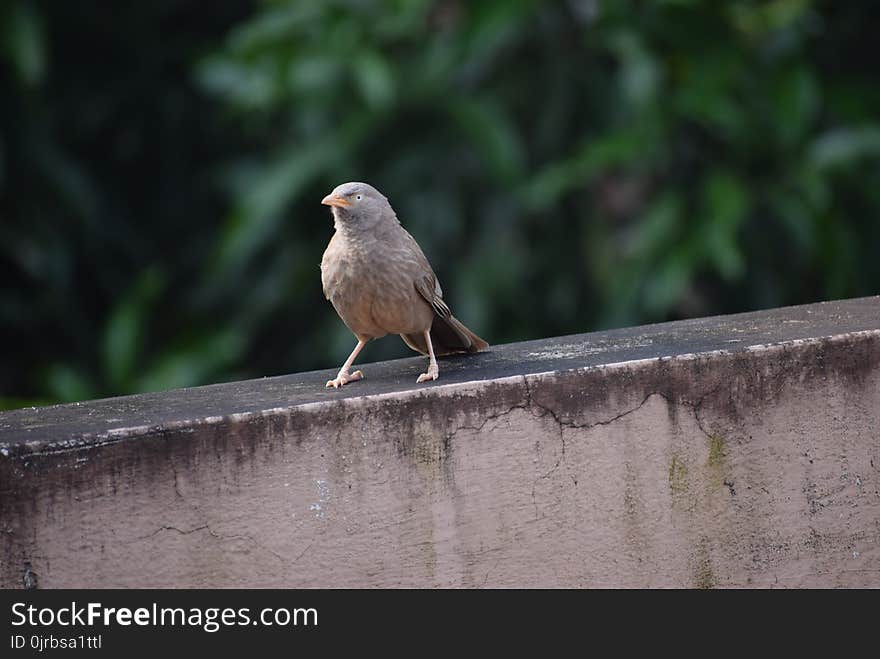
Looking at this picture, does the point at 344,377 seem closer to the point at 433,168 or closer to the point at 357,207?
the point at 357,207

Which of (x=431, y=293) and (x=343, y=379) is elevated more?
(x=431, y=293)

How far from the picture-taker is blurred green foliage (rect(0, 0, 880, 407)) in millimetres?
8367

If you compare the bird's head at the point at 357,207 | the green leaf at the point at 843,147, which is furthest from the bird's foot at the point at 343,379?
the green leaf at the point at 843,147

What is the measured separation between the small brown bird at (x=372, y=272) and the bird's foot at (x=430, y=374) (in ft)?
0.36

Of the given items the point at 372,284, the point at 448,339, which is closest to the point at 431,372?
the point at 372,284

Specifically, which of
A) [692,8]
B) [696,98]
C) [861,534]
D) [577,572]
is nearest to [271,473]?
[577,572]

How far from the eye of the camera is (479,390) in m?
3.57

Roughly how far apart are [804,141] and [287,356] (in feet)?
14.1

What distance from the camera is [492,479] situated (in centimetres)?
355

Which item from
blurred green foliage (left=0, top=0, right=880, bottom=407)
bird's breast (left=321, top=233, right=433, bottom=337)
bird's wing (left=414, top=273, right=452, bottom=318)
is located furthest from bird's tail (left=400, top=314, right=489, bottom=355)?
blurred green foliage (left=0, top=0, right=880, bottom=407)

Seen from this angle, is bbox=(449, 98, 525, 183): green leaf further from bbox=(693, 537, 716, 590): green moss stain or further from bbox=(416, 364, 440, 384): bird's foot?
bbox=(693, 537, 716, 590): green moss stain

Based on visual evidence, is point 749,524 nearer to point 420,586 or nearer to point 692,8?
point 420,586

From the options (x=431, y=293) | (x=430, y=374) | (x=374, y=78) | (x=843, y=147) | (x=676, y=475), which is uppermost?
(x=374, y=78)

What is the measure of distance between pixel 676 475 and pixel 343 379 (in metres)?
1.10
